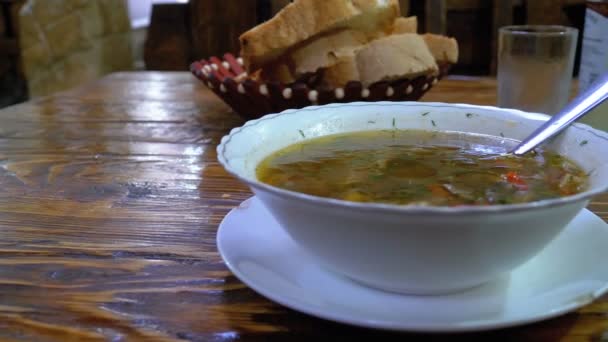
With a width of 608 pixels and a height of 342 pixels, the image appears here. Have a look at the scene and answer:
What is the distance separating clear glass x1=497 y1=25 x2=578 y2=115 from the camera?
154cm

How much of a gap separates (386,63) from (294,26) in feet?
0.79

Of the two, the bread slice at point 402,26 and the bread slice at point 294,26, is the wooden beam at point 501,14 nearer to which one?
the bread slice at point 402,26

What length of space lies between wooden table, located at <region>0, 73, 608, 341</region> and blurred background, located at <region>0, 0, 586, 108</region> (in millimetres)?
2299

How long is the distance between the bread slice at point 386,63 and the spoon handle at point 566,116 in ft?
1.87

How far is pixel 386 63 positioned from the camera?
1.42 meters

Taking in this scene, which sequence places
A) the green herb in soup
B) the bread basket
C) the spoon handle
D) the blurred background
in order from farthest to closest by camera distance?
the blurred background
the bread basket
the spoon handle
the green herb in soup

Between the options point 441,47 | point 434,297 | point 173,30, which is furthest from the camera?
point 173,30

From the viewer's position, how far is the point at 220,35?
418 centimetres

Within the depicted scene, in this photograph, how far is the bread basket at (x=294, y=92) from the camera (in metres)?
1.36

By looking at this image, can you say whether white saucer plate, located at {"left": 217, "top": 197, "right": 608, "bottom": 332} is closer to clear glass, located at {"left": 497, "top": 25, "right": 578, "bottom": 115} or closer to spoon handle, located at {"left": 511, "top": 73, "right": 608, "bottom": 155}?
spoon handle, located at {"left": 511, "top": 73, "right": 608, "bottom": 155}

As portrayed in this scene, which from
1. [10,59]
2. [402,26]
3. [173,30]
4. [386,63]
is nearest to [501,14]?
[173,30]

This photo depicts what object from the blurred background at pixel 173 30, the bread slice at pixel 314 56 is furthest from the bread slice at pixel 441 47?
the blurred background at pixel 173 30

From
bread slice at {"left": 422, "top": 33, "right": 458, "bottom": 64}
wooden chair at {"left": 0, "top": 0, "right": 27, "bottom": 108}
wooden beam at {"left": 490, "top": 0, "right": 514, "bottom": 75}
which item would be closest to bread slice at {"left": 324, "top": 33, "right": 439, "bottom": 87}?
bread slice at {"left": 422, "top": 33, "right": 458, "bottom": 64}

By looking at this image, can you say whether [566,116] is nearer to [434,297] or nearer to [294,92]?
[434,297]
